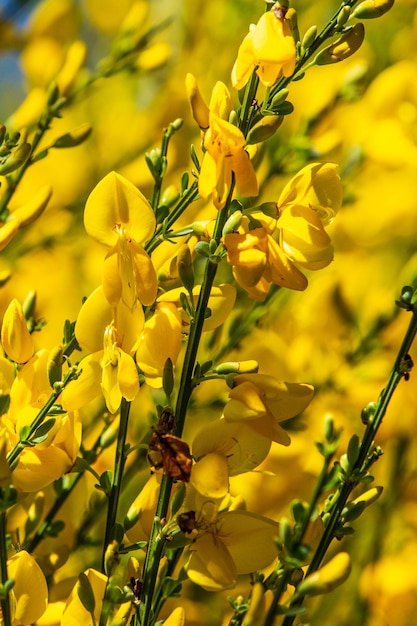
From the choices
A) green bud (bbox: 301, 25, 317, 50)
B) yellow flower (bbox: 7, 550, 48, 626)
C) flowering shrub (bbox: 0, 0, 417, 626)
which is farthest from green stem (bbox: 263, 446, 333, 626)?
green bud (bbox: 301, 25, 317, 50)

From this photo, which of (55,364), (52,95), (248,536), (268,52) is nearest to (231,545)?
(248,536)

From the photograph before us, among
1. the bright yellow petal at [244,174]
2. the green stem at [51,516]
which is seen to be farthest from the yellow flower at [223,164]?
the green stem at [51,516]

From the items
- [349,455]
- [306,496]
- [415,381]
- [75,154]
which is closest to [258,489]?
[306,496]

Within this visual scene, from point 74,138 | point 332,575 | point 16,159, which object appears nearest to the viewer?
point 332,575

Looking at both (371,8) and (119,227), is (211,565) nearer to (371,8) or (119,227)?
(119,227)

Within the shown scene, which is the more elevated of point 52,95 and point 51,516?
point 52,95

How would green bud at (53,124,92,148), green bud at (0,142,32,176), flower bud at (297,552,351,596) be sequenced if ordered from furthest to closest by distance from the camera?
1. green bud at (53,124,92,148)
2. green bud at (0,142,32,176)
3. flower bud at (297,552,351,596)

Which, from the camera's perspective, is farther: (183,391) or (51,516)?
(51,516)

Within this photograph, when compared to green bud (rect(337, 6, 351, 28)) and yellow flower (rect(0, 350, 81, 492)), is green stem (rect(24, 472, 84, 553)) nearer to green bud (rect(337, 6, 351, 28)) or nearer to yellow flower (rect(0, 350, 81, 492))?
yellow flower (rect(0, 350, 81, 492))
